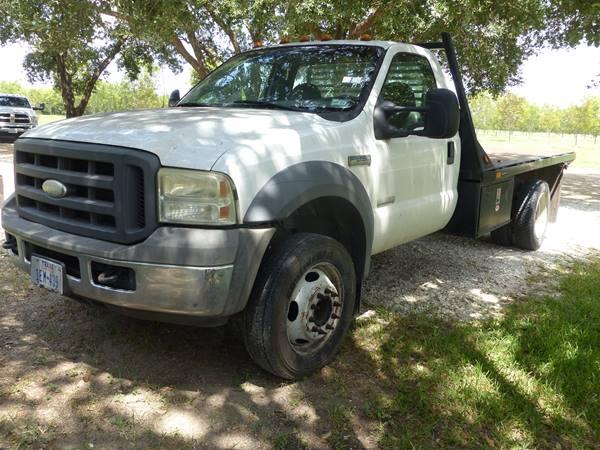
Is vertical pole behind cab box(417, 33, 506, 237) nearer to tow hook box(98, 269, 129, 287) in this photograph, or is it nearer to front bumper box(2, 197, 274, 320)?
front bumper box(2, 197, 274, 320)

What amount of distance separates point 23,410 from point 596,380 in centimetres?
312

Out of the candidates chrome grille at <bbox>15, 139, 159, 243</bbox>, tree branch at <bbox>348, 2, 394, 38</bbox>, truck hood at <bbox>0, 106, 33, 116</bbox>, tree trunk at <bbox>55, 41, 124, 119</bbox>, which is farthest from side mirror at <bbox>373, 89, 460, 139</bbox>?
tree trunk at <bbox>55, 41, 124, 119</bbox>

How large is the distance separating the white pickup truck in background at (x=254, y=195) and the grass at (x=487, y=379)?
470 millimetres

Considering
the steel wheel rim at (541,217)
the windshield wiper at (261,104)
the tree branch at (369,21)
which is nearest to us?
Result: the windshield wiper at (261,104)

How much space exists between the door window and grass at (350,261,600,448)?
4.77ft

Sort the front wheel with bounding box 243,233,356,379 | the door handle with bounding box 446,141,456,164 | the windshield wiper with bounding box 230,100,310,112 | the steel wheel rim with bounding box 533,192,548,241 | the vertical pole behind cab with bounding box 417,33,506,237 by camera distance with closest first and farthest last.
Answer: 1. the front wheel with bounding box 243,233,356,379
2. the windshield wiper with bounding box 230,100,310,112
3. the door handle with bounding box 446,141,456,164
4. the vertical pole behind cab with bounding box 417,33,506,237
5. the steel wheel rim with bounding box 533,192,548,241

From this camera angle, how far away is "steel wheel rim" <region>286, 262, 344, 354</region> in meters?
3.09

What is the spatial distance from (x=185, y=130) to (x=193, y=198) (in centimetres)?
43

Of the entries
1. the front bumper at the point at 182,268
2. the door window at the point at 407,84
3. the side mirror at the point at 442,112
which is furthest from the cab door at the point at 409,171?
the front bumper at the point at 182,268

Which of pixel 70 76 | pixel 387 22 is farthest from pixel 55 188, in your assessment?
pixel 70 76

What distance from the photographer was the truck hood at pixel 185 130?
2660 millimetres

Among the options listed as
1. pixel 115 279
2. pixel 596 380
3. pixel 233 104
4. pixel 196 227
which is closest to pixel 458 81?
pixel 233 104

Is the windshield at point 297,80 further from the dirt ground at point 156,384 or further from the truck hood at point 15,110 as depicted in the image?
the truck hood at point 15,110

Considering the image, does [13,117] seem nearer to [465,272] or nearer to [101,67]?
[101,67]
